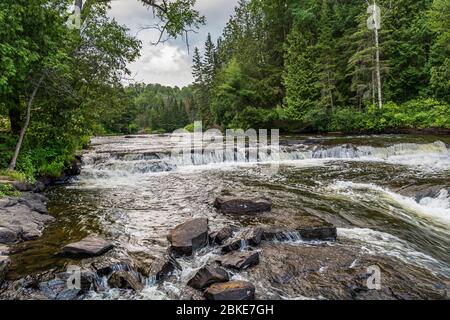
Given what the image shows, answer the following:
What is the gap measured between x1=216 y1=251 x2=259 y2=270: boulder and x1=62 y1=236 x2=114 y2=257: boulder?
2.00m

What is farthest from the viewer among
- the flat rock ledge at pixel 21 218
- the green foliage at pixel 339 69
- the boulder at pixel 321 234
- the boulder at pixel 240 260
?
the green foliage at pixel 339 69

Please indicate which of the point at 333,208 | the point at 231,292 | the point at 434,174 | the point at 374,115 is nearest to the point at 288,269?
the point at 231,292

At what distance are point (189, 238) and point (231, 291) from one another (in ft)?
5.59

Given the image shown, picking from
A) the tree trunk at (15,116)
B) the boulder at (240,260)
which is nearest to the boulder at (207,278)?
the boulder at (240,260)

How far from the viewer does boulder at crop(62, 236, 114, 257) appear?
488 cm

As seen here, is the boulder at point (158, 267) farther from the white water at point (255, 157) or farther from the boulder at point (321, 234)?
the white water at point (255, 157)

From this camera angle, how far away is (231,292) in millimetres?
3727

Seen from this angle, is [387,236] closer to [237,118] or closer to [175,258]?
[175,258]

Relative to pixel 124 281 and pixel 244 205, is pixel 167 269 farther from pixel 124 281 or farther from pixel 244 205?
pixel 244 205

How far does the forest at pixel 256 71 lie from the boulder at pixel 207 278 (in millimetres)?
6244

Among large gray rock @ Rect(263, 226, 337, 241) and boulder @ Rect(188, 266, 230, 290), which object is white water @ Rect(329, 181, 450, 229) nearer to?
large gray rock @ Rect(263, 226, 337, 241)

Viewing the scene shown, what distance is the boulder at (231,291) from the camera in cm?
371

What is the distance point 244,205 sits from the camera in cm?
732
